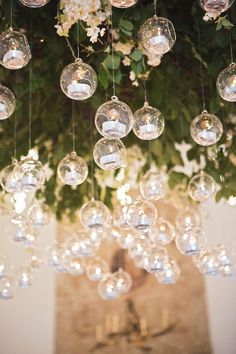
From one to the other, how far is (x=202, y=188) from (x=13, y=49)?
157cm

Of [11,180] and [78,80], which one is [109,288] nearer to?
[11,180]

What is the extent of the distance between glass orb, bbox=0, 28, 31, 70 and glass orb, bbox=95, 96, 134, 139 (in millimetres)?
386

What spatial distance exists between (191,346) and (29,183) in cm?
450

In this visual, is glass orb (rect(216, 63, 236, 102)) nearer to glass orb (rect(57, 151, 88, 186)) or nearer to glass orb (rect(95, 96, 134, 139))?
glass orb (rect(95, 96, 134, 139))

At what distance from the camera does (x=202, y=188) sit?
317 centimetres

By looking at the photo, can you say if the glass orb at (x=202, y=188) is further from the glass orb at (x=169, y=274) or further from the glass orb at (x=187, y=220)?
the glass orb at (x=169, y=274)

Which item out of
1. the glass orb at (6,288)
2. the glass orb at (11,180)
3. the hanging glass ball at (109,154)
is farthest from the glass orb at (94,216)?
the glass orb at (6,288)

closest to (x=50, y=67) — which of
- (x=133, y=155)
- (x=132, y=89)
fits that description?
(x=132, y=89)

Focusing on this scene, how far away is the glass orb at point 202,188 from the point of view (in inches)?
125

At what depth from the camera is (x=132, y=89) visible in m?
3.40

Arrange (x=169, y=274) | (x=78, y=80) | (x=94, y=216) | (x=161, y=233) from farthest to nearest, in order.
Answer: (x=169, y=274), (x=161, y=233), (x=94, y=216), (x=78, y=80)

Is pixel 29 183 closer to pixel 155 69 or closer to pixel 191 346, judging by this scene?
pixel 155 69

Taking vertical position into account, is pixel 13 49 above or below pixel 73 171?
above

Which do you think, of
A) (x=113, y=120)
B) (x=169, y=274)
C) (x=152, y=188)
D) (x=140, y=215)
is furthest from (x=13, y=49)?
(x=169, y=274)
